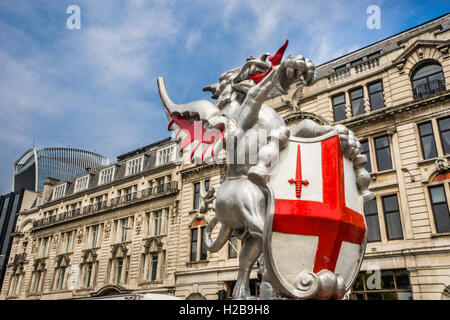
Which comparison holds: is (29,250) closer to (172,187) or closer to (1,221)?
(1,221)

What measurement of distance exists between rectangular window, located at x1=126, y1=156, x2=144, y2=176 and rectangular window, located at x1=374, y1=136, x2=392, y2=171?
67.8 ft

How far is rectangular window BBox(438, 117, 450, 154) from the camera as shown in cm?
1581

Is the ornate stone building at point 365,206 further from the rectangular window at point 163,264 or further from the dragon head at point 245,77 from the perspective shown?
the dragon head at point 245,77

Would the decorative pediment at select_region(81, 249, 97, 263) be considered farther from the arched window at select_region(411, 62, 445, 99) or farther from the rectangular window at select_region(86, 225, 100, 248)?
the arched window at select_region(411, 62, 445, 99)

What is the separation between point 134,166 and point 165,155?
169 inches

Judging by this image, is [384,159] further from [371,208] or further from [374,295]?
[374,295]

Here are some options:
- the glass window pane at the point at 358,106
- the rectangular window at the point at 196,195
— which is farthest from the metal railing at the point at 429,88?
the rectangular window at the point at 196,195

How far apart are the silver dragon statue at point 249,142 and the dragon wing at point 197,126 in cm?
1

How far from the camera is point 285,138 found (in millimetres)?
3840

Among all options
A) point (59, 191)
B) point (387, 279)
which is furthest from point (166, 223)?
point (59, 191)

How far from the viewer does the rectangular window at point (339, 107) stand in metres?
19.8

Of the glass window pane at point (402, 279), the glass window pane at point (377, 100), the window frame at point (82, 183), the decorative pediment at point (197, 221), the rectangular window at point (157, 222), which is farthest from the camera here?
the window frame at point (82, 183)

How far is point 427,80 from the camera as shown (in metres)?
17.3

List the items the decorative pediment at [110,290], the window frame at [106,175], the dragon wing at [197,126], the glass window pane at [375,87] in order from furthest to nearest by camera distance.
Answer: the window frame at [106,175] < the decorative pediment at [110,290] < the glass window pane at [375,87] < the dragon wing at [197,126]
